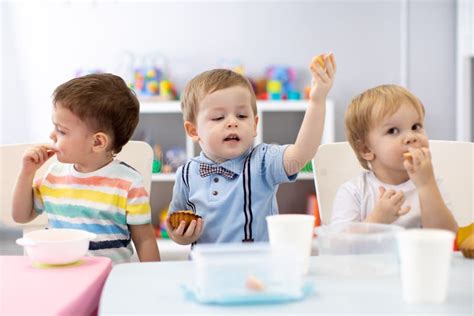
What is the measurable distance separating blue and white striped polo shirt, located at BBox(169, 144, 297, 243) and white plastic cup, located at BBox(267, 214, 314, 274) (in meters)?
0.48

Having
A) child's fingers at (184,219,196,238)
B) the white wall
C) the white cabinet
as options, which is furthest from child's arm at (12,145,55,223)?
Answer: the white wall

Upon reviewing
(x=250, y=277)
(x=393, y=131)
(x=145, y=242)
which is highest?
(x=393, y=131)

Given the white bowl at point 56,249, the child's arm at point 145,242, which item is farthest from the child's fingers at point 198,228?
the white bowl at point 56,249

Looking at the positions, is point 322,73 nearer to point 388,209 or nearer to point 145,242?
point 388,209

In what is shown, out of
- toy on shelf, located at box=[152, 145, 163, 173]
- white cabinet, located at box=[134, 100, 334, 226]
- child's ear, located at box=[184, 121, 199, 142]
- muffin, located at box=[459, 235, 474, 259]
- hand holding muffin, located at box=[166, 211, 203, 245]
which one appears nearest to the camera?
muffin, located at box=[459, 235, 474, 259]

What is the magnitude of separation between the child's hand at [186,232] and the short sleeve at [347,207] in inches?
11.9

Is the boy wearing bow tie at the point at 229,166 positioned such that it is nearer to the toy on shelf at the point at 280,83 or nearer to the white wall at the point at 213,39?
the toy on shelf at the point at 280,83

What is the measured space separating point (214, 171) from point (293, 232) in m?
0.56

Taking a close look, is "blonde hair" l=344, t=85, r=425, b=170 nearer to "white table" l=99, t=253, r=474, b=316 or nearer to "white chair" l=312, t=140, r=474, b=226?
"white chair" l=312, t=140, r=474, b=226

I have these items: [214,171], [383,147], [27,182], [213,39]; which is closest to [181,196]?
[214,171]

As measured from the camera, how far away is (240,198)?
1506 mm

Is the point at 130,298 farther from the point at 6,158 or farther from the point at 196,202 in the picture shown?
the point at 6,158

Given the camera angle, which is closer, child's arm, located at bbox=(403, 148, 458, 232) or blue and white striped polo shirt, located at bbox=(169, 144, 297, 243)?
child's arm, located at bbox=(403, 148, 458, 232)

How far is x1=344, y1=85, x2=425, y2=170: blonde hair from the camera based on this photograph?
4.63 feet
